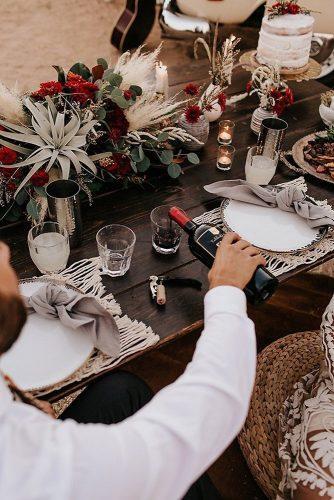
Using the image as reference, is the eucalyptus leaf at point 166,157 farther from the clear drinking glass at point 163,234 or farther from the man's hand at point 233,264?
the man's hand at point 233,264

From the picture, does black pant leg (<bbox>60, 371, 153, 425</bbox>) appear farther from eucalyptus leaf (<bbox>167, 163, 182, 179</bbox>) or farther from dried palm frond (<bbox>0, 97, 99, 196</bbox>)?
eucalyptus leaf (<bbox>167, 163, 182, 179</bbox>)

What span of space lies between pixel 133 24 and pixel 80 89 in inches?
106

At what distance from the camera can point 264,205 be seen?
57.3 inches

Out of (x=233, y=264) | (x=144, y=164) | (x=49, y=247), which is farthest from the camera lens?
(x=144, y=164)

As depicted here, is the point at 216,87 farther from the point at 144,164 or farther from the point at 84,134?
the point at 84,134

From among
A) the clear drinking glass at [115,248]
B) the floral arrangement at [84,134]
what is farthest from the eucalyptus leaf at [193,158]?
the clear drinking glass at [115,248]

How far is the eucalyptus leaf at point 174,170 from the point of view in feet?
5.18

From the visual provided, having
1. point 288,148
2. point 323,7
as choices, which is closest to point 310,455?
point 288,148

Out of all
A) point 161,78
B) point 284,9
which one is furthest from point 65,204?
point 284,9

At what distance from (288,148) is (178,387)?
1241 millimetres

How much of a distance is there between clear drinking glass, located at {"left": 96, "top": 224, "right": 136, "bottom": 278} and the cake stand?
117cm

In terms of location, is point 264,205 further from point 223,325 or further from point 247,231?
point 223,325

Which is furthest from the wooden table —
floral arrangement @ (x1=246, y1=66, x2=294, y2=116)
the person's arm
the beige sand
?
the beige sand

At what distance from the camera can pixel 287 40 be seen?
2.06m
